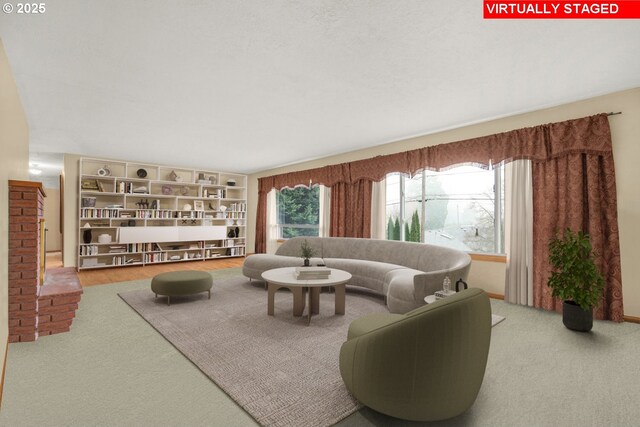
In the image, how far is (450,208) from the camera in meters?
5.09

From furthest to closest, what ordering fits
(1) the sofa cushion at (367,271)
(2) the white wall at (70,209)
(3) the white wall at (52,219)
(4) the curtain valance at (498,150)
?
(3) the white wall at (52,219) → (2) the white wall at (70,209) → (1) the sofa cushion at (367,271) → (4) the curtain valance at (498,150)

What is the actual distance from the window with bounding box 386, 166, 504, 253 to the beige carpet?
181 centimetres

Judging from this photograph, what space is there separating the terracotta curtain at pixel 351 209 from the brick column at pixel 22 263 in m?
4.69

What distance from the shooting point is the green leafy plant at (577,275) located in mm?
3006

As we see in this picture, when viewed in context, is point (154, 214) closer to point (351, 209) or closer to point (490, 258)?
point (351, 209)

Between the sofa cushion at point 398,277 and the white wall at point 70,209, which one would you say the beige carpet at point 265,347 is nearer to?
the sofa cushion at point 398,277

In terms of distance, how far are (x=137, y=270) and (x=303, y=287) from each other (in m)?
4.92

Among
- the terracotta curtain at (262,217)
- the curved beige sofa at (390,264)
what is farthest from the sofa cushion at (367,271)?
the terracotta curtain at (262,217)

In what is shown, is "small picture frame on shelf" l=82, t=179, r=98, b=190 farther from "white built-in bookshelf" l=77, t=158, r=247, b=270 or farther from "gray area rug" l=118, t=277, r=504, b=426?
"gray area rug" l=118, t=277, r=504, b=426

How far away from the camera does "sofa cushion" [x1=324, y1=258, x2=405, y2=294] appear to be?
4258 millimetres

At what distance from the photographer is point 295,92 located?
3373 mm

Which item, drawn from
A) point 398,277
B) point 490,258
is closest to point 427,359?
point 398,277

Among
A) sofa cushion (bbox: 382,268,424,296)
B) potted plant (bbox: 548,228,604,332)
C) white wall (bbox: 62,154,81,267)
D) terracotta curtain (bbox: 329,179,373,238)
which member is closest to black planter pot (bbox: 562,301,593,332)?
potted plant (bbox: 548,228,604,332)

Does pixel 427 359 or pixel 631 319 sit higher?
pixel 427 359
